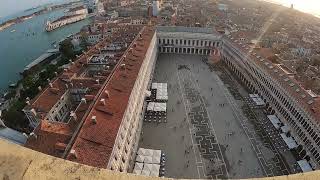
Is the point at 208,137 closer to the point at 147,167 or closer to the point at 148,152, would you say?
the point at 148,152

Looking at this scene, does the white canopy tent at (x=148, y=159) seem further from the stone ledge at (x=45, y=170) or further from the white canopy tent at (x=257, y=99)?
the stone ledge at (x=45, y=170)

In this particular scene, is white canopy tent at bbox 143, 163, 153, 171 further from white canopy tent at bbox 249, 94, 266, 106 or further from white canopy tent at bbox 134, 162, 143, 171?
white canopy tent at bbox 249, 94, 266, 106

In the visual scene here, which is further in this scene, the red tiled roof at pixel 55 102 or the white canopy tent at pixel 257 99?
the white canopy tent at pixel 257 99

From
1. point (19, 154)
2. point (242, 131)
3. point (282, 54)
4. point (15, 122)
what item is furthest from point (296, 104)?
point (15, 122)

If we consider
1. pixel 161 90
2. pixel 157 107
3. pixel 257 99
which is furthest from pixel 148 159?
pixel 257 99

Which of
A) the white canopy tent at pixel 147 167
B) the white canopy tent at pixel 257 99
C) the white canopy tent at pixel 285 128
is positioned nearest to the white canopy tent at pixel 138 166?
the white canopy tent at pixel 147 167

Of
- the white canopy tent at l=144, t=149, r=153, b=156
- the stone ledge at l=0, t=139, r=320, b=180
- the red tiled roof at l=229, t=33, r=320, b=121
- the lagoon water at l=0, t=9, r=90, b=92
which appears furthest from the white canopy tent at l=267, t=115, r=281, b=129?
the lagoon water at l=0, t=9, r=90, b=92
